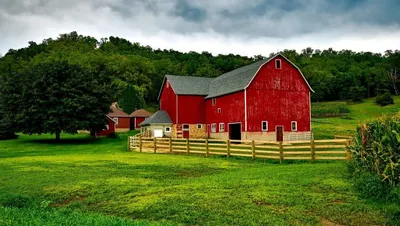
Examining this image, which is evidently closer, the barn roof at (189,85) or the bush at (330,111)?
the barn roof at (189,85)

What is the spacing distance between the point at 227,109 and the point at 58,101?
677 inches

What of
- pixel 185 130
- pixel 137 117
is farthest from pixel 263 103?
pixel 137 117

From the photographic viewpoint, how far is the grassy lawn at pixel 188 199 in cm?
752

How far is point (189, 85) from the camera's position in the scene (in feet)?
138

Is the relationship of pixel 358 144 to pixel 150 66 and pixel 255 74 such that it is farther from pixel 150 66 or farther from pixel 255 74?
pixel 150 66

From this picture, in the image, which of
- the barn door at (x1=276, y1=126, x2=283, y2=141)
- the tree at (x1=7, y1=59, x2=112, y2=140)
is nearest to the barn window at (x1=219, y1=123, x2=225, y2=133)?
the barn door at (x1=276, y1=126, x2=283, y2=141)

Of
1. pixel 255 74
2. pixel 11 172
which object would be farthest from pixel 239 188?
pixel 255 74

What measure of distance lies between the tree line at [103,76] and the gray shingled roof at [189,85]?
23.7ft

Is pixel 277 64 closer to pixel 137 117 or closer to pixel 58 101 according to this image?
pixel 58 101

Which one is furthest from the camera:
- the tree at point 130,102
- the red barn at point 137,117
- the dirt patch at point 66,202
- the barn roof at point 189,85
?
the tree at point 130,102

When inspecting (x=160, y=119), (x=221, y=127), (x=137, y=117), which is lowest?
(x=221, y=127)

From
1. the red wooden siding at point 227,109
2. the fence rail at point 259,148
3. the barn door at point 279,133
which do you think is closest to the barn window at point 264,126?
the barn door at point 279,133

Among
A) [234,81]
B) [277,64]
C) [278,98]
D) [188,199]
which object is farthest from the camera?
[234,81]

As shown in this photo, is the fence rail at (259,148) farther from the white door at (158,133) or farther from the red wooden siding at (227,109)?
the white door at (158,133)
